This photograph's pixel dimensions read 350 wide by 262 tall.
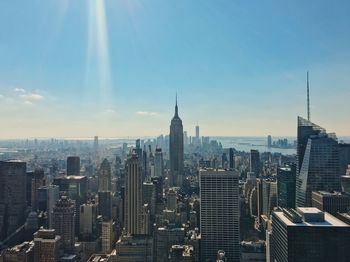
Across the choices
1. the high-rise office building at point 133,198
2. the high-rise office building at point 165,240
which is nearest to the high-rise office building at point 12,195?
the high-rise office building at point 133,198

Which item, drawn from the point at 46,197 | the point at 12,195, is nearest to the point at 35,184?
the point at 46,197

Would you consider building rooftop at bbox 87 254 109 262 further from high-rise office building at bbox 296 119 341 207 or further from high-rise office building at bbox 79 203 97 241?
high-rise office building at bbox 296 119 341 207

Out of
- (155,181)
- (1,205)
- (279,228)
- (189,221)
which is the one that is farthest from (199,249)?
(1,205)

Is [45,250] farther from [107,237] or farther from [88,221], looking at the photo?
[88,221]

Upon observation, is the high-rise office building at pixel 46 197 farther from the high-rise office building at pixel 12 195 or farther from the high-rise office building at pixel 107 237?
the high-rise office building at pixel 107 237

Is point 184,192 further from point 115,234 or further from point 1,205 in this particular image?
point 1,205
